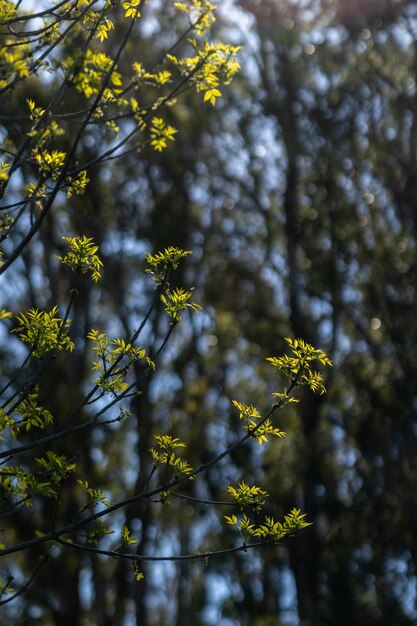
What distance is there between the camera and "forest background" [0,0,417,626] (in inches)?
605

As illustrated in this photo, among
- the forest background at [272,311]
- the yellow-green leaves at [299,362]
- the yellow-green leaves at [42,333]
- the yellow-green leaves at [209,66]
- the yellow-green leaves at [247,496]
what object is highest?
the forest background at [272,311]

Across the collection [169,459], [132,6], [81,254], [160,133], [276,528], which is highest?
[132,6]

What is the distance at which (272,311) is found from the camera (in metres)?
17.2

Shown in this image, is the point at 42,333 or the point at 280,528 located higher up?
the point at 42,333

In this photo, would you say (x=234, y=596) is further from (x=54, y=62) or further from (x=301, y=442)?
(x=54, y=62)

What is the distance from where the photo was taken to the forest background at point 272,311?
1537 cm

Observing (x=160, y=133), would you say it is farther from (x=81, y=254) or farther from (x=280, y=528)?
(x=280, y=528)

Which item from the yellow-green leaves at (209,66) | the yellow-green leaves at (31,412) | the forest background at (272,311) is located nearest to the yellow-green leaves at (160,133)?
the yellow-green leaves at (209,66)

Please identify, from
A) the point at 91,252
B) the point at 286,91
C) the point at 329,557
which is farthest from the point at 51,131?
the point at 286,91

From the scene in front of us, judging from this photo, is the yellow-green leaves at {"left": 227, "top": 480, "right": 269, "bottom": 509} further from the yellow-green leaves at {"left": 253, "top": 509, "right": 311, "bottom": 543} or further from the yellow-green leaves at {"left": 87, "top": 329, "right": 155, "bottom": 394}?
the yellow-green leaves at {"left": 87, "top": 329, "right": 155, "bottom": 394}

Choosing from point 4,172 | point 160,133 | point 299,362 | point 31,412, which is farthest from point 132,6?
point 31,412

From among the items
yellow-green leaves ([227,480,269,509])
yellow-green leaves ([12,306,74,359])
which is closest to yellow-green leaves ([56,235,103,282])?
yellow-green leaves ([12,306,74,359])

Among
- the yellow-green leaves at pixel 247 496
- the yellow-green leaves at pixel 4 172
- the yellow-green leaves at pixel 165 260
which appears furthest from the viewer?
the yellow-green leaves at pixel 165 260

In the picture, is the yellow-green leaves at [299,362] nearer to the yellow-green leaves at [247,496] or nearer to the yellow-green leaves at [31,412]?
the yellow-green leaves at [247,496]
